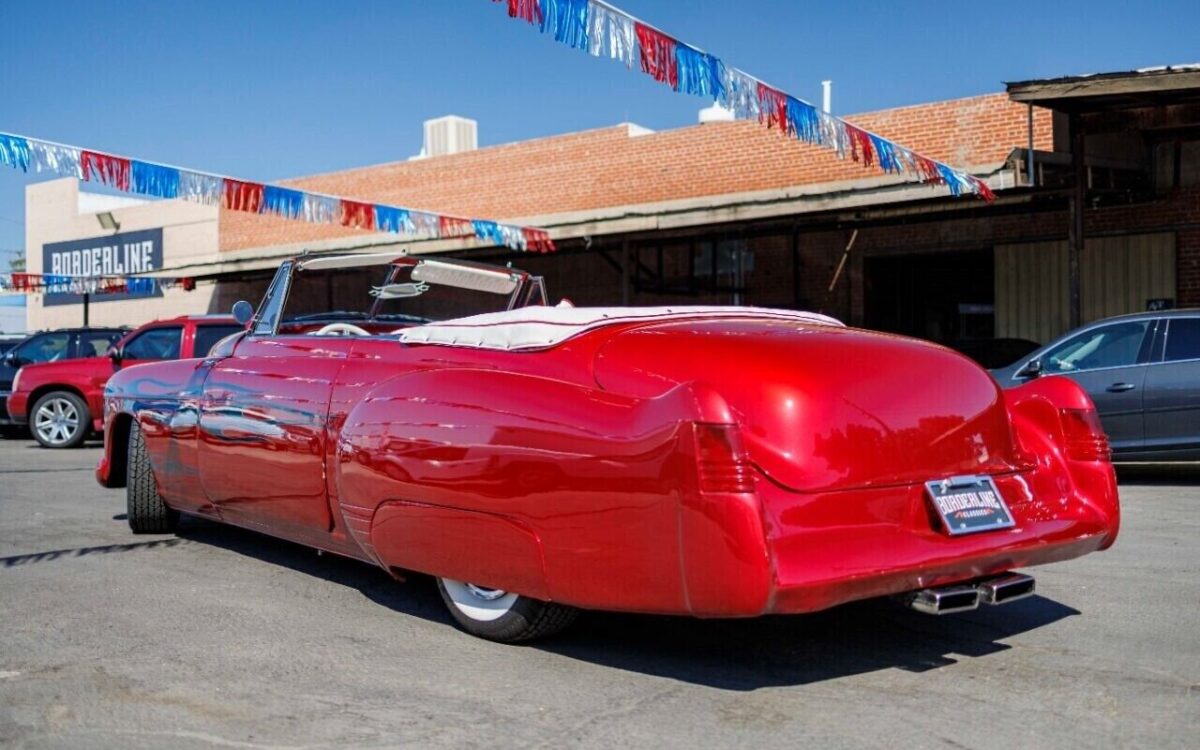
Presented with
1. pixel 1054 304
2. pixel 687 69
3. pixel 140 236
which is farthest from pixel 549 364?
pixel 140 236

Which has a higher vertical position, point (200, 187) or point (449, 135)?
point (449, 135)

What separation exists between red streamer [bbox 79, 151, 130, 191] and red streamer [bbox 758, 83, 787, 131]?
6.30 meters

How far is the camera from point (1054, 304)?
17.5m

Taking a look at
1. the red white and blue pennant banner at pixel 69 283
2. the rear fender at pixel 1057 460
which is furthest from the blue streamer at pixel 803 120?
the red white and blue pennant banner at pixel 69 283

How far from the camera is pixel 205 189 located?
1237cm

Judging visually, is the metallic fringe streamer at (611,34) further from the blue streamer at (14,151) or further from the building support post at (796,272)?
the building support post at (796,272)

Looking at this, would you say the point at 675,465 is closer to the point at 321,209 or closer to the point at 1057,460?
the point at 1057,460

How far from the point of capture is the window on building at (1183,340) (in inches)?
370

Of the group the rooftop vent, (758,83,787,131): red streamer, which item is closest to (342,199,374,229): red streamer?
(758,83,787,131): red streamer

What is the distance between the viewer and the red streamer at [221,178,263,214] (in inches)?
498

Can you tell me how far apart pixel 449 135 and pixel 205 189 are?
1779 centimetres

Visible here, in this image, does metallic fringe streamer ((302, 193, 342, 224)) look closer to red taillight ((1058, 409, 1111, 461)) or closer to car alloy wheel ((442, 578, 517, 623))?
car alloy wheel ((442, 578, 517, 623))

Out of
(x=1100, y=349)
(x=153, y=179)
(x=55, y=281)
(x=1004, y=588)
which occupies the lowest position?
(x=1004, y=588)

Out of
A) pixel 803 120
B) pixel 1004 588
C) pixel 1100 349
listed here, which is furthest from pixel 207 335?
pixel 1004 588
